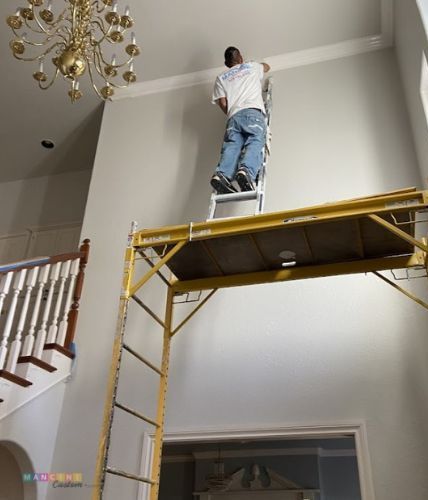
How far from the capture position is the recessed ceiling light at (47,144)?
23.8 ft

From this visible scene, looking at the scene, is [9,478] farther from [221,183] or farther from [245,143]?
[245,143]

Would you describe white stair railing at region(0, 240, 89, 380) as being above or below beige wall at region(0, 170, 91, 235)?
below

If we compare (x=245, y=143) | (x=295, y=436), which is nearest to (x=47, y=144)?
(x=245, y=143)

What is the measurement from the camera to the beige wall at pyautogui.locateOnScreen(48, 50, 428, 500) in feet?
12.5

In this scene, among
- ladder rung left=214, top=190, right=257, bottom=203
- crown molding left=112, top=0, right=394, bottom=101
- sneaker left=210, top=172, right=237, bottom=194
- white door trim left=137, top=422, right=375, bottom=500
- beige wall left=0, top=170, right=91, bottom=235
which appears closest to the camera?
white door trim left=137, top=422, right=375, bottom=500

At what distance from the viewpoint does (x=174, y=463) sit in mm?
8852

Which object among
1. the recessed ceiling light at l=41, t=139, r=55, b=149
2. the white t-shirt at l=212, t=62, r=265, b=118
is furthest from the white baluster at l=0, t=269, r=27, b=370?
the recessed ceiling light at l=41, t=139, r=55, b=149

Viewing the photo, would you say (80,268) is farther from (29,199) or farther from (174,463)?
(174,463)

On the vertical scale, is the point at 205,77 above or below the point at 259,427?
above

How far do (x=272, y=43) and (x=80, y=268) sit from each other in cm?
319

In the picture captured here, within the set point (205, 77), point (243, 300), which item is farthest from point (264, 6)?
point (243, 300)

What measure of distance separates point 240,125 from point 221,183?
2.56 feet

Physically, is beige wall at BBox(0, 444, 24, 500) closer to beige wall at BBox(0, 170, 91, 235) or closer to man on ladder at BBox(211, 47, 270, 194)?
man on ladder at BBox(211, 47, 270, 194)
